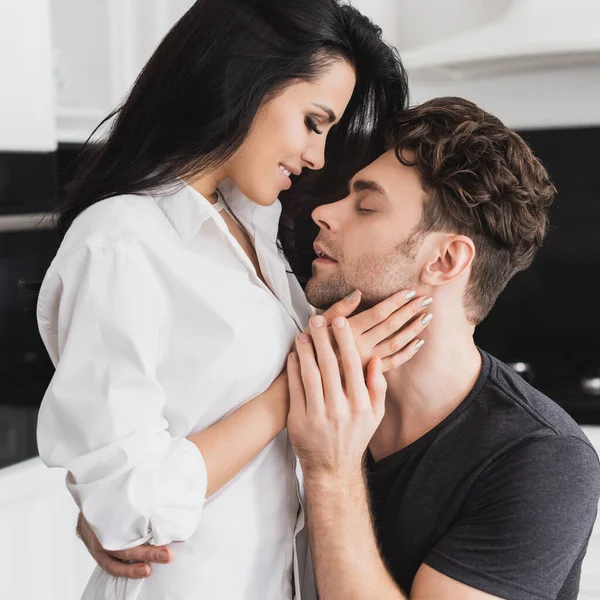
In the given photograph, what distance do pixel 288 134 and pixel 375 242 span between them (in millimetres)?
226

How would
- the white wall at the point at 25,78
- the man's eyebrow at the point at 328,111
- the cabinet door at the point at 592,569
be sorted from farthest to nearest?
the cabinet door at the point at 592,569 < the white wall at the point at 25,78 < the man's eyebrow at the point at 328,111

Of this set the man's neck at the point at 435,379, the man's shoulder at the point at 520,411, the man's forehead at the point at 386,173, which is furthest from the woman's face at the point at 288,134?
the man's shoulder at the point at 520,411

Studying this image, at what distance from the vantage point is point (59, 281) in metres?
0.97

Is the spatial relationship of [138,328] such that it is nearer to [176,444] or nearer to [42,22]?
[176,444]

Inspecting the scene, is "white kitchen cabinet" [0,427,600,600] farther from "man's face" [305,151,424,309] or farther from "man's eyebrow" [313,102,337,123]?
"man's eyebrow" [313,102,337,123]

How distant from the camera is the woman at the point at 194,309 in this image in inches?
36.8

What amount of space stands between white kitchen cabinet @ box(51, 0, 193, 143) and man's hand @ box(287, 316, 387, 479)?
4.63 feet

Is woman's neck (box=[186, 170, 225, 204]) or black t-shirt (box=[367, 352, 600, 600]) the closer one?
black t-shirt (box=[367, 352, 600, 600])

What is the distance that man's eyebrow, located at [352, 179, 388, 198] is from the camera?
128 cm

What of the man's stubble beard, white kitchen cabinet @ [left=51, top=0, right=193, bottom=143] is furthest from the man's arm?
white kitchen cabinet @ [left=51, top=0, right=193, bottom=143]

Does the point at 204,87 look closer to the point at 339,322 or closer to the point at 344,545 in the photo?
the point at 339,322

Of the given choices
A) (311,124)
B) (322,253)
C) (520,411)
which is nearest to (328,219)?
(322,253)

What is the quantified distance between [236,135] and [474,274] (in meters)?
0.44

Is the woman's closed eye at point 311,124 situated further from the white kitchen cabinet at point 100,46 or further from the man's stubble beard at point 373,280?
the white kitchen cabinet at point 100,46
